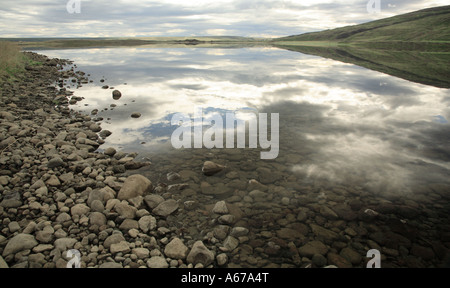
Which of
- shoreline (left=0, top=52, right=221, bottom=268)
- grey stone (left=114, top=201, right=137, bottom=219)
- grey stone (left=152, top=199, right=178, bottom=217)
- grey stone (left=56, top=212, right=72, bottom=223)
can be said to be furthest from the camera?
grey stone (left=152, top=199, right=178, bottom=217)

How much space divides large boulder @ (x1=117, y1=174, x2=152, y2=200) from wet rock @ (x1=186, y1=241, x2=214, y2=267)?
2775mm

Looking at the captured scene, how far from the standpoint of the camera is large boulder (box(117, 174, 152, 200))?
24.5 feet

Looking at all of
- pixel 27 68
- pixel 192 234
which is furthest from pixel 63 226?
pixel 27 68

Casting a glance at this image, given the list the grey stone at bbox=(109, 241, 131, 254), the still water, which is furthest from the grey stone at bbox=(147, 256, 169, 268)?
the still water

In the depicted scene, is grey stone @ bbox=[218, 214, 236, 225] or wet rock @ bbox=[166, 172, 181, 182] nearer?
grey stone @ bbox=[218, 214, 236, 225]

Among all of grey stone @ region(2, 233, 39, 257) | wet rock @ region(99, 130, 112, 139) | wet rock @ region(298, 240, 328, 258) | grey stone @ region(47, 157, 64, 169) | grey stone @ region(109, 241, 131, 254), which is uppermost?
wet rock @ region(99, 130, 112, 139)

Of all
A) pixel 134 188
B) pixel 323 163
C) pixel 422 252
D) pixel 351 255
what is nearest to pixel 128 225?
pixel 134 188

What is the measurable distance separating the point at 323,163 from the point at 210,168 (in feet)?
13.8

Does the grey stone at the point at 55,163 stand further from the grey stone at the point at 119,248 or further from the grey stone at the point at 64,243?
the grey stone at the point at 119,248

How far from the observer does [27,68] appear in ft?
91.2

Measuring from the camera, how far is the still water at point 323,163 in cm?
653

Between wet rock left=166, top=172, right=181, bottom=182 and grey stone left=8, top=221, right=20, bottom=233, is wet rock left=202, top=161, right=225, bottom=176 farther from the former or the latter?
grey stone left=8, top=221, right=20, bottom=233

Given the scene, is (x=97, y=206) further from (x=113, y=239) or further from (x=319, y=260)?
(x=319, y=260)

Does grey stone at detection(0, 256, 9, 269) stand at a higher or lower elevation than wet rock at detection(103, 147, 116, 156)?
lower
